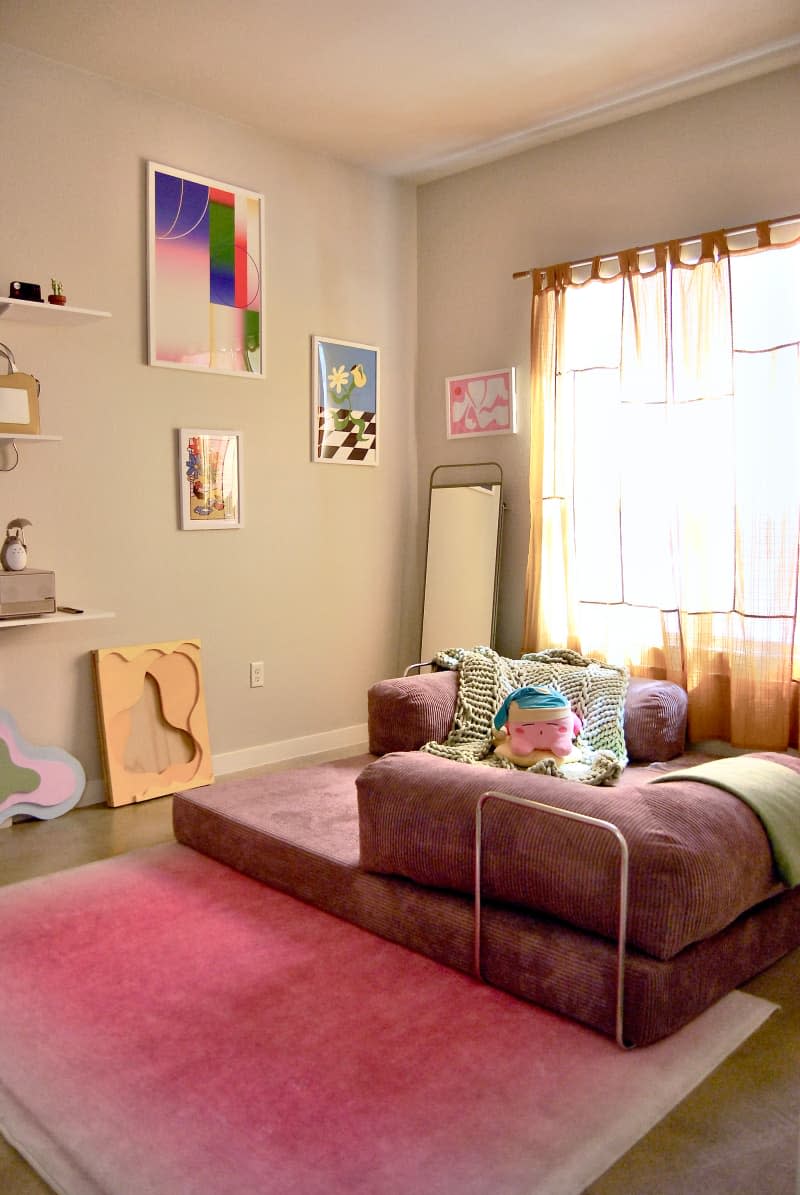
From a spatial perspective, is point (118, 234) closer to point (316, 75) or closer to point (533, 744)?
point (316, 75)

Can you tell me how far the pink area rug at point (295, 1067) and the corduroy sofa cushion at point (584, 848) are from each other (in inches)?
10.0

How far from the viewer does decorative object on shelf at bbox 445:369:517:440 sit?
4.68 meters

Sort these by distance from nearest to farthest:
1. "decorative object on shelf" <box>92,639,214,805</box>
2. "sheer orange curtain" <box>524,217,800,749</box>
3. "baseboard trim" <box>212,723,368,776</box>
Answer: "sheer orange curtain" <box>524,217,800,749</box> < "decorative object on shelf" <box>92,639,214,805</box> < "baseboard trim" <box>212,723,368,776</box>

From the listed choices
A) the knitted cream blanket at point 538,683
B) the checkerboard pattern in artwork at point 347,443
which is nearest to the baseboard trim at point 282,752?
the knitted cream blanket at point 538,683

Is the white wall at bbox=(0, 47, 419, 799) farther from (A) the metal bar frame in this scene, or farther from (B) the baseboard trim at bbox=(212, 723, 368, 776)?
(A) the metal bar frame

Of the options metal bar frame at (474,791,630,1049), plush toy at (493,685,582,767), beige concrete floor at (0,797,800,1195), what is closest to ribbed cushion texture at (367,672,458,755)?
plush toy at (493,685,582,767)

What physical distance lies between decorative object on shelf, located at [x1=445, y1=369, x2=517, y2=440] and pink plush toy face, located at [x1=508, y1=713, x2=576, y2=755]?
1914 millimetres

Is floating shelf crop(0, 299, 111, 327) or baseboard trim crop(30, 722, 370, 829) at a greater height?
floating shelf crop(0, 299, 111, 327)

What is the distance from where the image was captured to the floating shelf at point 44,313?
3.44 meters

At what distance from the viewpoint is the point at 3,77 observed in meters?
3.54

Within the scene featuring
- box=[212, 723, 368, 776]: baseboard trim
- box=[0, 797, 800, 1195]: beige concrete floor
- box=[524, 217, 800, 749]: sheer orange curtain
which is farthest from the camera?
box=[212, 723, 368, 776]: baseboard trim

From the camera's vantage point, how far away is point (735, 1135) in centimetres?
183

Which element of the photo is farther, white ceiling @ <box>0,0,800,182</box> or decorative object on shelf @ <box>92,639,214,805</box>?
decorative object on shelf @ <box>92,639,214,805</box>

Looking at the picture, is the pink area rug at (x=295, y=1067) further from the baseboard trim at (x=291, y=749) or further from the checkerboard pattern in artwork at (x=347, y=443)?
the checkerboard pattern in artwork at (x=347, y=443)
